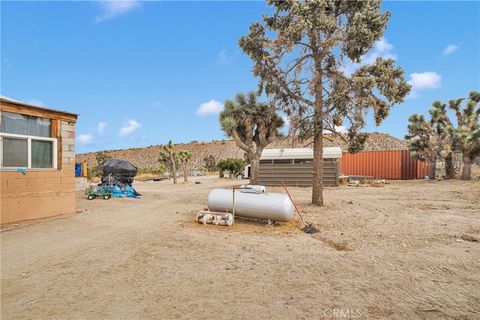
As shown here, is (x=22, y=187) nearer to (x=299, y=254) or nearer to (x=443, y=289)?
(x=299, y=254)

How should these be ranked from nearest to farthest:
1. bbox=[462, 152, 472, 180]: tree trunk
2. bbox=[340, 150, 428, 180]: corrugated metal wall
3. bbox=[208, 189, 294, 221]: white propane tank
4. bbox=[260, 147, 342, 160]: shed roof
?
bbox=[208, 189, 294, 221]: white propane tank
bbox=[260, 147, 342, 160]: shed roof
bbox=[462, 152, 472, 180]: tree trunk
bbox=[340, 150, 428, 180]: corrugated metal wall

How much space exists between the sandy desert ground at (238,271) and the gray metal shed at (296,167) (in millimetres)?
16698

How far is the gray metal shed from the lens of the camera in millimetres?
27230

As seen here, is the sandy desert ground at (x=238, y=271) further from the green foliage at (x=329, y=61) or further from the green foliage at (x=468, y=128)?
the green foliage at (x=468, y=128)

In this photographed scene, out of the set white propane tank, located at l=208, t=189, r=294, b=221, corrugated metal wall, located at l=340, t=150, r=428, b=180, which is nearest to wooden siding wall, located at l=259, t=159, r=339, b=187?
corrugated metal wall, located at l=340, t=150, r=428, b=180

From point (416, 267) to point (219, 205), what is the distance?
237 inches

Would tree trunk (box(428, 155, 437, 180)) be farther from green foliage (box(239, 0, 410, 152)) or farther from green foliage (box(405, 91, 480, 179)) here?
green foliage (box(239, 0, 410, 152))

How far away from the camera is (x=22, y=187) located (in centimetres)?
1023

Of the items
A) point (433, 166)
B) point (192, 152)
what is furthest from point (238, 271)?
point (192, 152)

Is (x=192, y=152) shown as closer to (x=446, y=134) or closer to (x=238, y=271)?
(x=446, y=134)

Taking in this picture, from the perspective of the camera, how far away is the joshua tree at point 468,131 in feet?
94.0

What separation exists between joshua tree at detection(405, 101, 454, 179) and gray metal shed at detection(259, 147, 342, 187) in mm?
9570

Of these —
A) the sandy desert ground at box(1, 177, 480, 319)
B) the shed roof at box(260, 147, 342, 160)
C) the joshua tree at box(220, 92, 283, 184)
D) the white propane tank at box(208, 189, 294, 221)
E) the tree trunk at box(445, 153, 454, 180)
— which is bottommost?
the sandy desert ground at box(1, 177, 480, 319)

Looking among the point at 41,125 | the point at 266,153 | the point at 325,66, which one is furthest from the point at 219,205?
the point at 266,153
